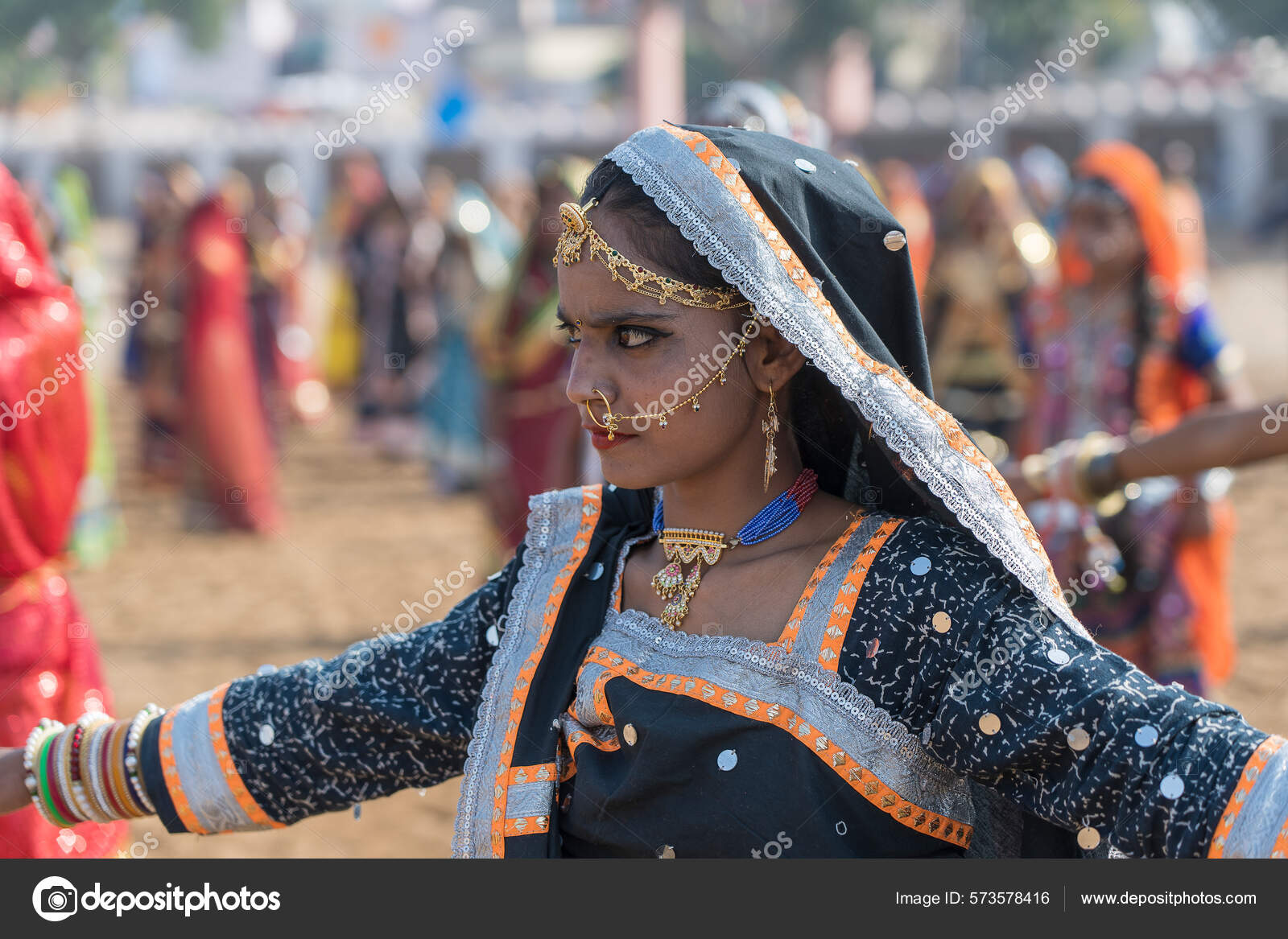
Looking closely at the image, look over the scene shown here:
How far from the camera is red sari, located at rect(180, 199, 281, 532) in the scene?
337 inches

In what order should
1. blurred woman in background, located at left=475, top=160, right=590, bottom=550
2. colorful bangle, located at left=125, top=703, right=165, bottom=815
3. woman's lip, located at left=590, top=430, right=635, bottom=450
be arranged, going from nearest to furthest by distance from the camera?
woman's lip, located at left=590, top=430, right=635, bottom=450 → colorful bangle, located at left=125, top=703, right=165, bottom=815 → blurred woman in background, located at left=475, top=160, right=590, bottom=550

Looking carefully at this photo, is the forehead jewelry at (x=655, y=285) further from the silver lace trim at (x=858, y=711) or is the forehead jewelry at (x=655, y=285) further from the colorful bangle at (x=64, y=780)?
the colorful bangle at (x=64, y=780)

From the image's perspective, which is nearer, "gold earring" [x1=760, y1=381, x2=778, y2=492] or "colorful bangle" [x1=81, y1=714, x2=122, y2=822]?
"gold earring" [x1=760, y1=381, x2=778, y2=492]

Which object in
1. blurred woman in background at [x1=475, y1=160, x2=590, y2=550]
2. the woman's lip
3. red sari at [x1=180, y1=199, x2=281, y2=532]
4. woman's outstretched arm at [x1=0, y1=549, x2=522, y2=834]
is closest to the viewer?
the woman's lip

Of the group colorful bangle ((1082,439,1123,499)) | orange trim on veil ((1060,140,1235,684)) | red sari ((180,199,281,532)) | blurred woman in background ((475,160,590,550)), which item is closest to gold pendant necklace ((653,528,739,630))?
colorful bangle ((1082,439,1123,499))

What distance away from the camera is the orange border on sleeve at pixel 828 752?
153 centimetres

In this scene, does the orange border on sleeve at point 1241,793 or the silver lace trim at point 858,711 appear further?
the silver lace trim at point 858,711

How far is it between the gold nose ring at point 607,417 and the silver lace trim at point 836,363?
21 centimetres

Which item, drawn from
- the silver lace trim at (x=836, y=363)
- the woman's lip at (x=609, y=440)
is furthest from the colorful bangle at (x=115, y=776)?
the silver lace trim at (x=836, y=363)

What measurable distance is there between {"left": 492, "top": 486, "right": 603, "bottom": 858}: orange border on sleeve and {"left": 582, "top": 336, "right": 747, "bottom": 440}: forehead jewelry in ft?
0.90

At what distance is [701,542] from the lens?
5.70ft

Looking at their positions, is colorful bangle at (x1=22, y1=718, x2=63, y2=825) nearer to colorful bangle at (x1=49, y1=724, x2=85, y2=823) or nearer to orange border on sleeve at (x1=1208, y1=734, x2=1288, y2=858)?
colorful bangle at (x1=49, y1=724, x2=85, y2=823)

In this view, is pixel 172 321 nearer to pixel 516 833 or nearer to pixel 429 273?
pixel 429 273
